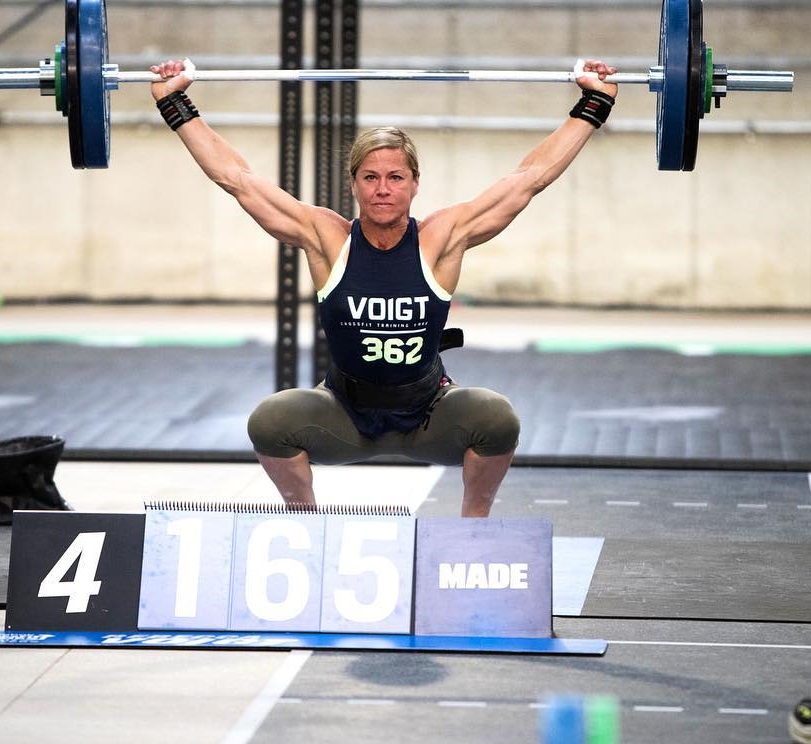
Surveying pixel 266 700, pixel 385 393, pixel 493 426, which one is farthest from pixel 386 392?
pixel 266 700

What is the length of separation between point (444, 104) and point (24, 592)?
33.4ft

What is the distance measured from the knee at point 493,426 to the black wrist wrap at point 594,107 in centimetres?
76

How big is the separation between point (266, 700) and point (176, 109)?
1538mm

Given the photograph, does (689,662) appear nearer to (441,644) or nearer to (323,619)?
(441,644)

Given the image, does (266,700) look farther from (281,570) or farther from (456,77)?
(456,77)

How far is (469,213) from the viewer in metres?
3.80

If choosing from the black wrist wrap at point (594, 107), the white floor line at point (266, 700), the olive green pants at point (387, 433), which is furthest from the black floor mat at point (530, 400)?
the white floor line at point (266, 700)

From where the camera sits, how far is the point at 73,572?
3541 millimetres

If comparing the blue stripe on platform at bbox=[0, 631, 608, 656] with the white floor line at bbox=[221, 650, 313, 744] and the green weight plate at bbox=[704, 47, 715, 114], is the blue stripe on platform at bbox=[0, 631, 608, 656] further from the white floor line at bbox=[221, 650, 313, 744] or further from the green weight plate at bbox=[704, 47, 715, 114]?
the green weight plate at bbox=[704, 47, 715, 114]

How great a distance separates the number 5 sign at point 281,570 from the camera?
136 inches

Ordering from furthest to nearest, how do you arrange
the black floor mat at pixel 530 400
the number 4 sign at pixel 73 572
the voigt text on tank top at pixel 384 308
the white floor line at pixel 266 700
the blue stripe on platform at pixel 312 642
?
the black floor mat at pixel 530 400 → the voigt text on tank top at pixel 384 308 → the number 4 sign at pixel 73 572 → the blue stripe on platform at pixel 312 642 → the white floor line at pixel 266 700

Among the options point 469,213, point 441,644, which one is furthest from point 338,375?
point 441,644

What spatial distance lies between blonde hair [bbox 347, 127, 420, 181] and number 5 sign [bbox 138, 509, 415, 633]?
91 centimetres

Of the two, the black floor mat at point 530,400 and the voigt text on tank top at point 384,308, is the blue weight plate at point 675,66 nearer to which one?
the voigt text on tank top at point 384,308
